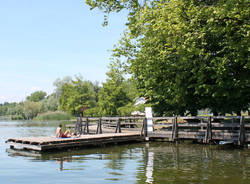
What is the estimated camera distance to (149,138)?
20.9m

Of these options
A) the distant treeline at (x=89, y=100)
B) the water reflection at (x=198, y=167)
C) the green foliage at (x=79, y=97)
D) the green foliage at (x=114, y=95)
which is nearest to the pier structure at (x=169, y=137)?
the water reflection at (x=198, y=167)

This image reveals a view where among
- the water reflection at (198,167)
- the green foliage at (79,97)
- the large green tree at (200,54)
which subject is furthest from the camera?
the green foliage at (79,97)

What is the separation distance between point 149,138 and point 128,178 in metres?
11.6

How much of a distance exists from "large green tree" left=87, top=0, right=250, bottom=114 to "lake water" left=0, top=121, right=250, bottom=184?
410 cm

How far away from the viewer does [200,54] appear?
17062 mm

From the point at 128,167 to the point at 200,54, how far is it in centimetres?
892

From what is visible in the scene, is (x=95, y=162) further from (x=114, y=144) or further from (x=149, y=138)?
(x=149, y=138)

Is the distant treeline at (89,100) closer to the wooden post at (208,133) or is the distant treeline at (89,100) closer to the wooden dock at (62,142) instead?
the wooden dock at (62,142)

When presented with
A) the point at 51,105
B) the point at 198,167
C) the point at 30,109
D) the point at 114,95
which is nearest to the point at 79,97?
the point at 114,95

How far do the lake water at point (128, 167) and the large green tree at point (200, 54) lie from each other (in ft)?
13.5

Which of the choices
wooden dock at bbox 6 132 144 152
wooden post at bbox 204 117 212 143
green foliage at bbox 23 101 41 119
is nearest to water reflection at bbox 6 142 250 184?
wooden dock at bbox 6 132 144 152

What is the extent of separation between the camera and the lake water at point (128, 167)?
368 inches

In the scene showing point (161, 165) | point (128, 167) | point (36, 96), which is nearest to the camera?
point (128, 167)

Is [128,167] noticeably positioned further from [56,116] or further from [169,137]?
[56,116]
